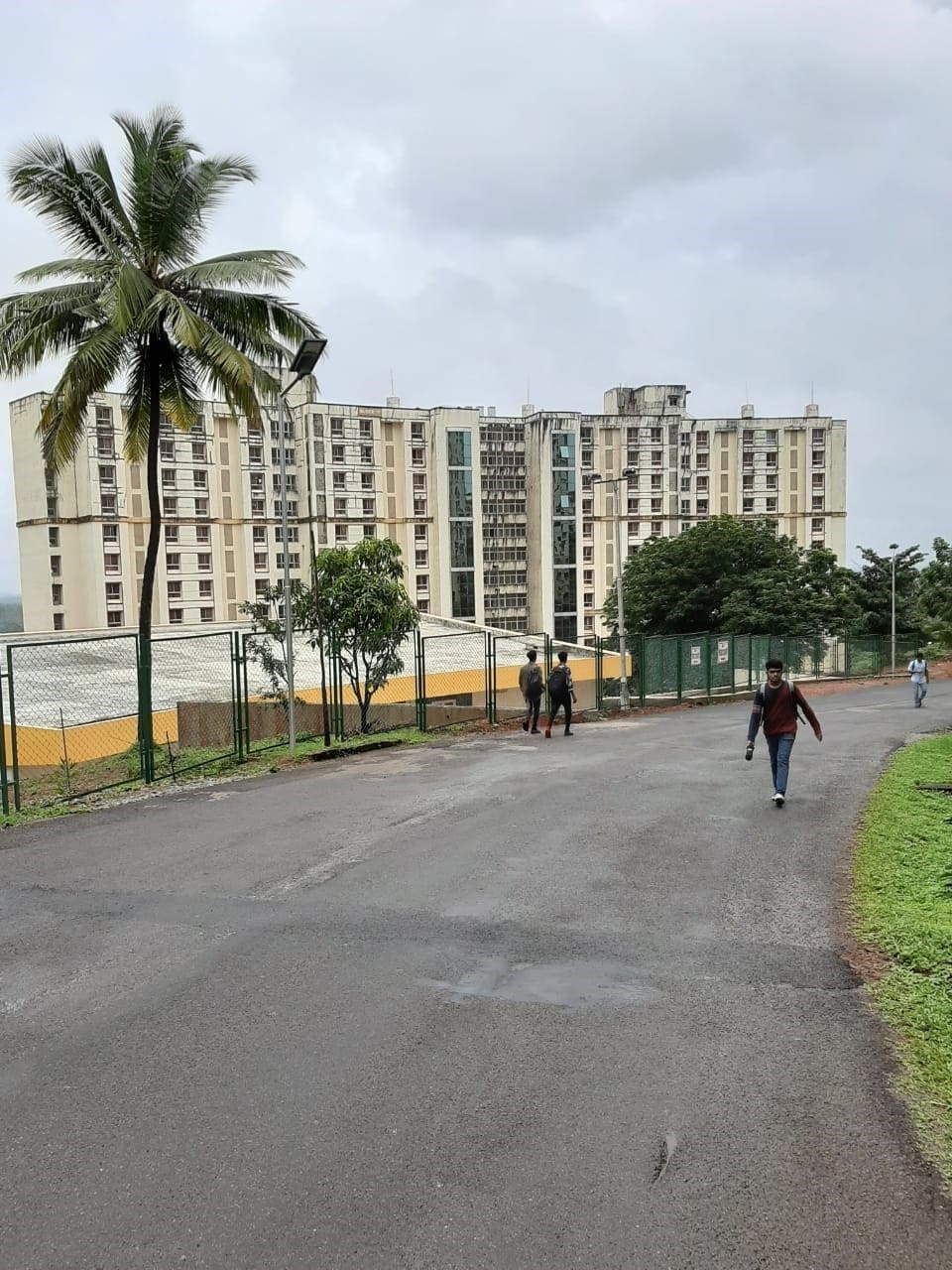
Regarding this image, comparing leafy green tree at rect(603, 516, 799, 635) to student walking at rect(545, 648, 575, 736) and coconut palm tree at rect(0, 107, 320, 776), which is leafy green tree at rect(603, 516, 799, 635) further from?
coconut palm tree at rect(0, 107, 320, 776)

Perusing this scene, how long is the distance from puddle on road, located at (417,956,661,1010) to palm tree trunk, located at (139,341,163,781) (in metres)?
8.96

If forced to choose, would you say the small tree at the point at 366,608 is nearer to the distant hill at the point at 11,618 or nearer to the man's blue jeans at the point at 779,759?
the man's blue jeans at the point at 779,759

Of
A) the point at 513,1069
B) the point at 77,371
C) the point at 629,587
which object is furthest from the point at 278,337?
the point at 629,587

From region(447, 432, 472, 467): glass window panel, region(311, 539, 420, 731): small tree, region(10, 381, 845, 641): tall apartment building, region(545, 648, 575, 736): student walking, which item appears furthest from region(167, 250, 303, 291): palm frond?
region(447, 432, 472, 467): glass window panel

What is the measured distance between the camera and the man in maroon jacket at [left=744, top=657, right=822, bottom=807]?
443 inches

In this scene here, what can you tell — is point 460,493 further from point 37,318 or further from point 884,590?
point 37,318

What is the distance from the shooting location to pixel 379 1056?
196 inches

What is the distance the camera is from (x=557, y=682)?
19.2 m

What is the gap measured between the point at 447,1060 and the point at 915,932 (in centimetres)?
365

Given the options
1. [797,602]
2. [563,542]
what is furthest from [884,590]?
[563,542]

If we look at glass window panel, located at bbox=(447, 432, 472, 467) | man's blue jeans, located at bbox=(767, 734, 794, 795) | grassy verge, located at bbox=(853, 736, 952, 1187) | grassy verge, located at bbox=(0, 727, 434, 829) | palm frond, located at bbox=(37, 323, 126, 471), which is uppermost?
glass window panel, located at bbox=(447, 432, 472, 467)

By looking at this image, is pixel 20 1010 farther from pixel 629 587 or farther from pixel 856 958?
pixel 629 587

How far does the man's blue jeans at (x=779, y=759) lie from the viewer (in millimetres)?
11328

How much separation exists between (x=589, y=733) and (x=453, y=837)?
1105cm
